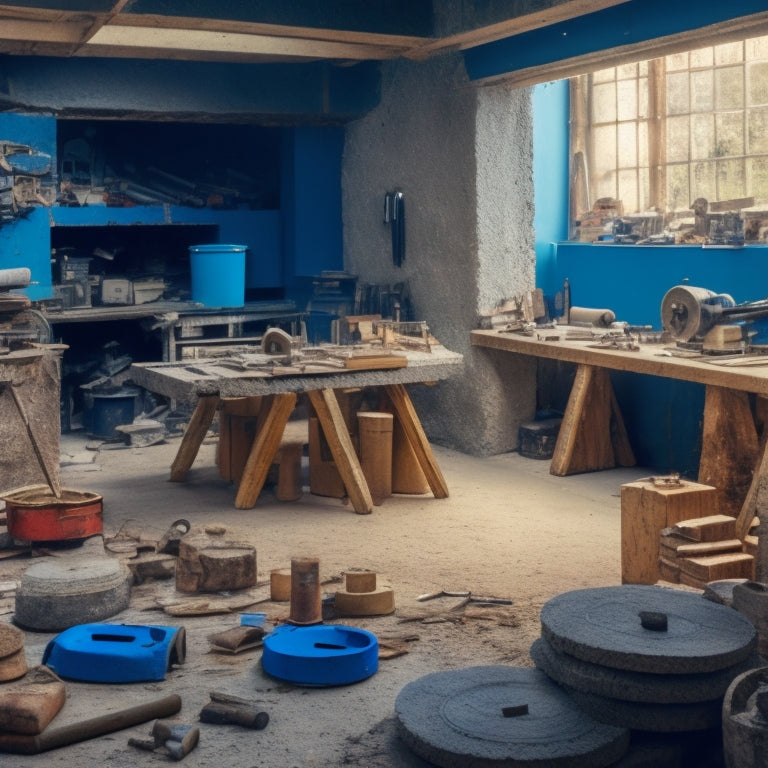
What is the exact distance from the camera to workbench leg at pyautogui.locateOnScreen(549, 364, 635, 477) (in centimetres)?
802

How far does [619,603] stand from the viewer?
4.35m

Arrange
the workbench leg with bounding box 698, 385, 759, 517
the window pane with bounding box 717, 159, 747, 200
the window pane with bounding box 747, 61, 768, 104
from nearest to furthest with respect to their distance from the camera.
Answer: the workbench leg with bounding box 698, 385, 759, 517
the window pane with bounding box 747, 61, 768, 104
the window pane with bounding box 717, 159, 747, 200

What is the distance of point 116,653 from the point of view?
4.46 m

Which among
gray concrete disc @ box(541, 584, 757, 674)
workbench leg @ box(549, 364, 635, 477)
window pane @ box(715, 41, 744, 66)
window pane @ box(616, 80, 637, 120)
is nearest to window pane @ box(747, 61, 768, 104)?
window pane @ box(715, 41, 744, 66)

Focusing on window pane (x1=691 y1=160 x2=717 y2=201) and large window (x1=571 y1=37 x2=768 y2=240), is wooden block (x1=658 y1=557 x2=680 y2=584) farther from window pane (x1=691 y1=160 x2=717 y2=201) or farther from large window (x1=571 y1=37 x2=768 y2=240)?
window pane (x1=691 y1=160 x2=717 y2=201)

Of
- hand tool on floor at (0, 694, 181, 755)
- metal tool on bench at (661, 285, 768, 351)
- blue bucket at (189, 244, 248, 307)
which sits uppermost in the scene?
blue bucket at (189, 244, 248, 307)

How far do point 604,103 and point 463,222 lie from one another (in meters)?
1.66

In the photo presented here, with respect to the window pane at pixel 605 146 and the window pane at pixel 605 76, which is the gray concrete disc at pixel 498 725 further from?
the window pane at pixel 605 76

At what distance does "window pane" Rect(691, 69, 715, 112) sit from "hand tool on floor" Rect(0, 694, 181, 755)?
20.4ft

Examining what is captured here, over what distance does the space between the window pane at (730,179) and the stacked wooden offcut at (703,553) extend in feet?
12.5

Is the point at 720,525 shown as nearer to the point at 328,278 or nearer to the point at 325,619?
the point at 325,619

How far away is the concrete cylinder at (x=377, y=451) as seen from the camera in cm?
746

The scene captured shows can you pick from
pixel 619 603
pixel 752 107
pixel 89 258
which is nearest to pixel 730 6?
pixel 752 107

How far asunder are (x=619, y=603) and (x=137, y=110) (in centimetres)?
615
